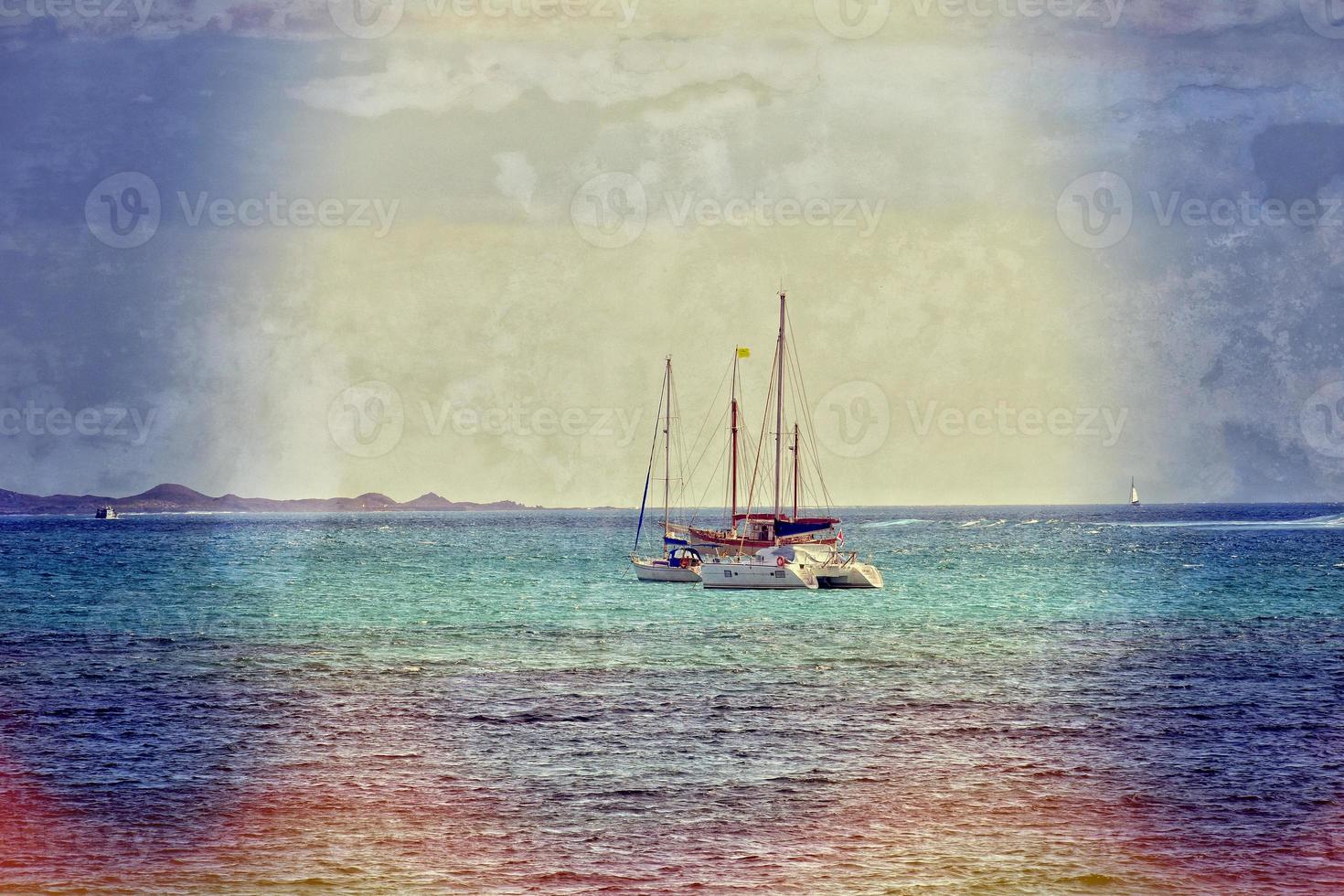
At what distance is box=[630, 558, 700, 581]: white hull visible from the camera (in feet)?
333

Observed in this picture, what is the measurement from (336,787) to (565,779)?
490 centimetres

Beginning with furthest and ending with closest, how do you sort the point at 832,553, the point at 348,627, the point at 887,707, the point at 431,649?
the point at 832,553
the point at 348,627
the point at 431,649
the point at 887,707

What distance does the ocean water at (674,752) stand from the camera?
27.3 metres

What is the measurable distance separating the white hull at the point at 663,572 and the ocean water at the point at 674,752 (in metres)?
25.0

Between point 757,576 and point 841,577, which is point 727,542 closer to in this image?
point 757,576

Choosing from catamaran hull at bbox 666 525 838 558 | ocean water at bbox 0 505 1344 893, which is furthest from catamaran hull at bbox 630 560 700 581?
ocean water at bbox 0 505 1344 893

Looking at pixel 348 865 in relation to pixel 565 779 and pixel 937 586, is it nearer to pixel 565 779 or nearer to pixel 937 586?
pixel 565 779

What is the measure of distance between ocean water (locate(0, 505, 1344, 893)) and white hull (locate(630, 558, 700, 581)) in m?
25.0

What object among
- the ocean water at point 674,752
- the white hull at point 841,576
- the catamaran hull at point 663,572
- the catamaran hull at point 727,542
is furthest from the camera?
the catamaran hull at point 727,542

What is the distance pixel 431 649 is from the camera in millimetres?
60531

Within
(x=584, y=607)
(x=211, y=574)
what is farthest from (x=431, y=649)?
(x=211, y=574)

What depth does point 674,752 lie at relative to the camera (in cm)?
3647

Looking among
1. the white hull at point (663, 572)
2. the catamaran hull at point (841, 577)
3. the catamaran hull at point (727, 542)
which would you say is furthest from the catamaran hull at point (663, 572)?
the catamaran hull at point (841, 577)

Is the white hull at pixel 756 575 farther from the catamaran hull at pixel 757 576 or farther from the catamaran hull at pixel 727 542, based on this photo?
the catamaran hull at pixel 727 542
